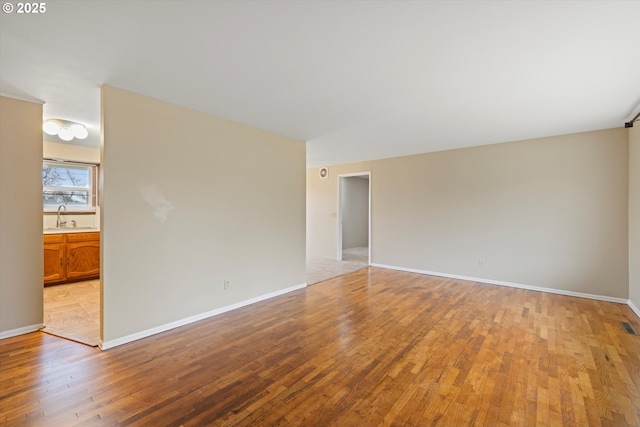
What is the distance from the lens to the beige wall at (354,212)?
8.57m

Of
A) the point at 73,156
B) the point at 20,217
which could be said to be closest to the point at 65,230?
the point at 73,156

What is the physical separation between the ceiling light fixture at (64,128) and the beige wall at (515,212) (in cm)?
509

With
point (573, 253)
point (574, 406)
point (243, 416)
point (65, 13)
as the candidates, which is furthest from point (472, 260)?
point (65, 13)

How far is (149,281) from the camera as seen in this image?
9.18ft

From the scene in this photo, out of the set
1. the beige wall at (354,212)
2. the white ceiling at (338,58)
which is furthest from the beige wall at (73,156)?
the beige wall at (354,212)

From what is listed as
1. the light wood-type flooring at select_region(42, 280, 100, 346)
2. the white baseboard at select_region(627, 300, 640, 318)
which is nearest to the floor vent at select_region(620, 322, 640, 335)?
Result: the white baseboard at select_region(627, 300, 640, 318)

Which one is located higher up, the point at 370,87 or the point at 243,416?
the point at 370,87

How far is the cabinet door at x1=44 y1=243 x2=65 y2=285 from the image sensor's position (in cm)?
436

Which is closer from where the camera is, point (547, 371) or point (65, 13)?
point (65, 13)

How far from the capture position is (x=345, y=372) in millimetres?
2154

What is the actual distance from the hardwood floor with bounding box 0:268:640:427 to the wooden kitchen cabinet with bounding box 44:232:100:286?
2147mm

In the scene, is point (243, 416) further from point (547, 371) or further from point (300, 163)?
point (300, 163)

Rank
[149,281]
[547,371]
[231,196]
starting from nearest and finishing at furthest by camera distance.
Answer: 1. [547,371]
2. [149,281]
3. [231,196]

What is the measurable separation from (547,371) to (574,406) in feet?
1.38
